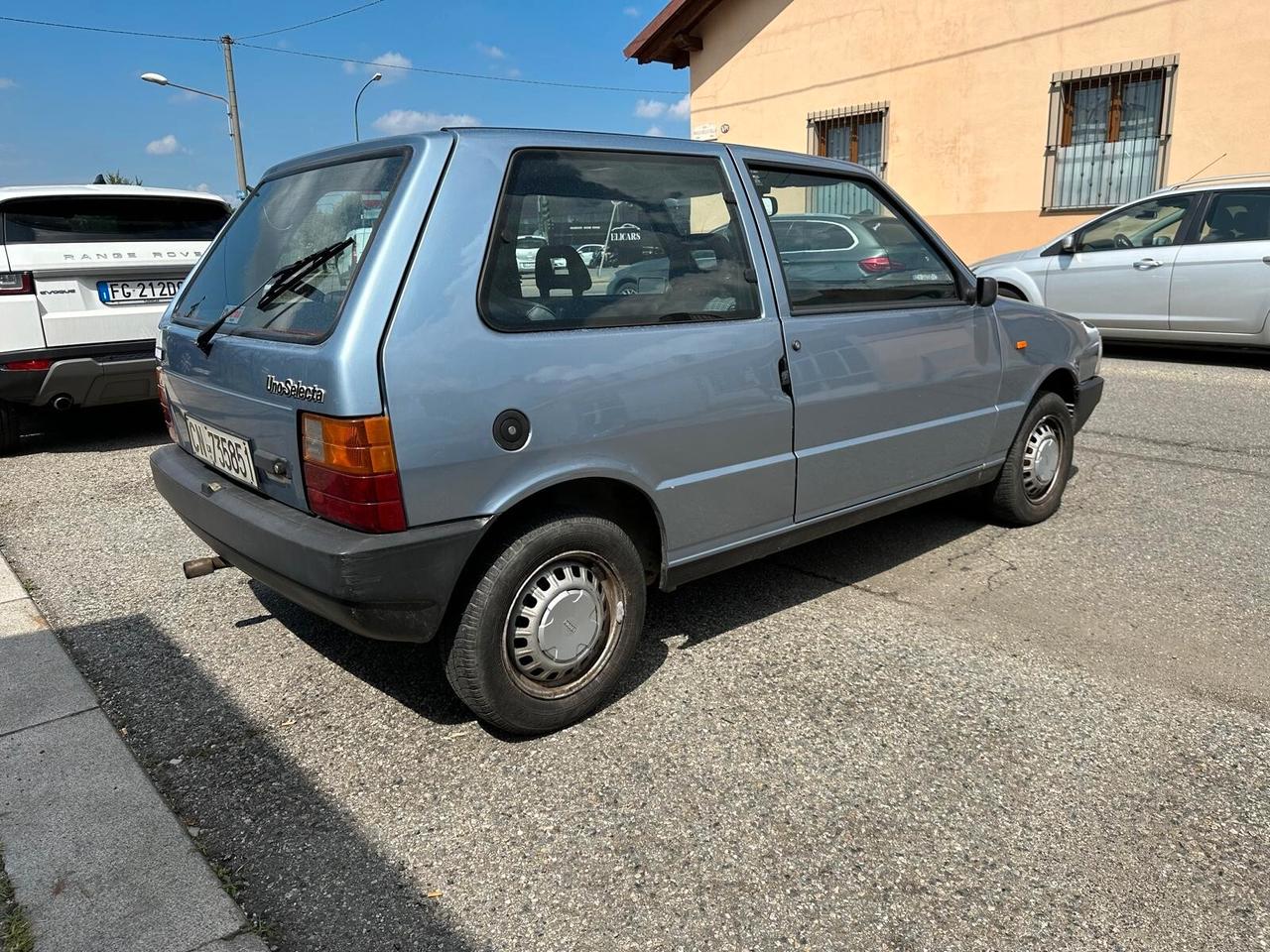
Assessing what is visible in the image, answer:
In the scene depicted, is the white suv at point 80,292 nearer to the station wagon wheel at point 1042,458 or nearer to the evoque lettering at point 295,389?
the evoque lettering at point 295,389

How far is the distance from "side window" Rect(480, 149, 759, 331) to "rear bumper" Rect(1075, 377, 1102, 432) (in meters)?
2.46

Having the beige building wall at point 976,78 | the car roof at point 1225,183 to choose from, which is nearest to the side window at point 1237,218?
the car roof at point 1225,183

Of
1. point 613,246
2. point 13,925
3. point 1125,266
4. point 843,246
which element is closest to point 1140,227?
point 1125,266

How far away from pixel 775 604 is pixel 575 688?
1192mm

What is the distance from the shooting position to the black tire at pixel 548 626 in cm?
261

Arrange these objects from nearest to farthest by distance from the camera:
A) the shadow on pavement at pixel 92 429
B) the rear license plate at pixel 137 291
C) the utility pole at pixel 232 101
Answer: the rear license plate at pixel 137 291 → the shadow on pavement at pixel 92 429 → the utility pole at pixel 232 101

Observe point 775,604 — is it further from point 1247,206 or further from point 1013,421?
point 1247,206

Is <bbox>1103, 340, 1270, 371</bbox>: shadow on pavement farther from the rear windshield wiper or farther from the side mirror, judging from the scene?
the rear windshield wiper

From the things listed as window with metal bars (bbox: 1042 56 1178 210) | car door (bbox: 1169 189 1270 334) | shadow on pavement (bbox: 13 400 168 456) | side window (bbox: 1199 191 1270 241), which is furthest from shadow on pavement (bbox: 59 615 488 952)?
window with metal bars (bbox: 1042 56 1178 210)

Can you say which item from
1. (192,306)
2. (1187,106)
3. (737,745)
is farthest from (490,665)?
(1187,106)

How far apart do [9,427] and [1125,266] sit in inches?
377

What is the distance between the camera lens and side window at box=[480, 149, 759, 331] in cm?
264

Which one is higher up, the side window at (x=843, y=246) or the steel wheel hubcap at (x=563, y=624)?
the side window at (x=843, y=246)

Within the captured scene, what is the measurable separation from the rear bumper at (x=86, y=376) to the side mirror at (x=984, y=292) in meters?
4.78
